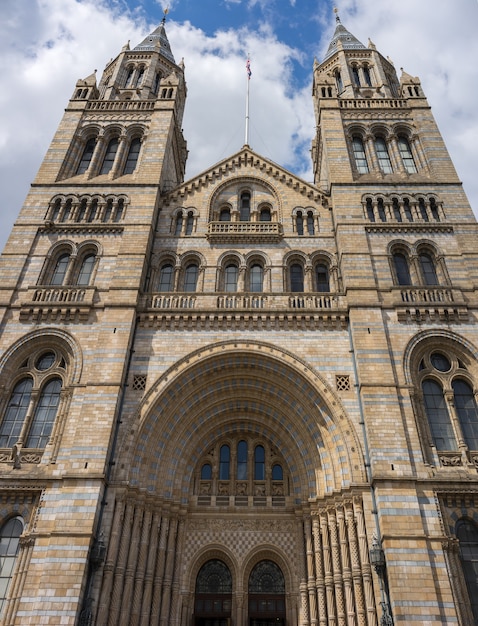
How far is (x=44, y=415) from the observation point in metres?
16.6

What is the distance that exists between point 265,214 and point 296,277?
417 centimetres

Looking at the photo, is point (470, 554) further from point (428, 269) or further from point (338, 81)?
point (338, 81)

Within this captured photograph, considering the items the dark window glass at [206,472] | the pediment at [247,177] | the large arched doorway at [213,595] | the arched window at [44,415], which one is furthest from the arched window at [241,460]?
the pediment at [247,177]

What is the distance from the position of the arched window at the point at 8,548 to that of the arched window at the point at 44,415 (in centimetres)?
242

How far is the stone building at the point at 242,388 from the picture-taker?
13.9 meters

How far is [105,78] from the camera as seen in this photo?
29.0 meters

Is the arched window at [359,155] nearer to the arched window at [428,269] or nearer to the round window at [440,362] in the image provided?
the arched window at [428,269]

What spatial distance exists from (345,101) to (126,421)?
20.1 metres

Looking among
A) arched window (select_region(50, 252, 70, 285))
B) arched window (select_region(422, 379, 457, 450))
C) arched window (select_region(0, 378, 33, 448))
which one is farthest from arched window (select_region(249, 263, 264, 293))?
arched window (select_region(0, 378, 33, 448))

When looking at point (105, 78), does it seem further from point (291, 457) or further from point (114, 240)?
point (291, 457)

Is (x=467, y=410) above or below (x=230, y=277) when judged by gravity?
below

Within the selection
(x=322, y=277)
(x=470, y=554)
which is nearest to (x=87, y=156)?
(x=322, y=277)

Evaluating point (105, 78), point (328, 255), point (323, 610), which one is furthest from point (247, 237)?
point (105, 78)

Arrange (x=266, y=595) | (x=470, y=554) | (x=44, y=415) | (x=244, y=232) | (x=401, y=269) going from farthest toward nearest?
(x=244, y=232) < (x=401, y=269) < (x=44, y=415) < (x=266, y=595) < (x=470, y=554)
